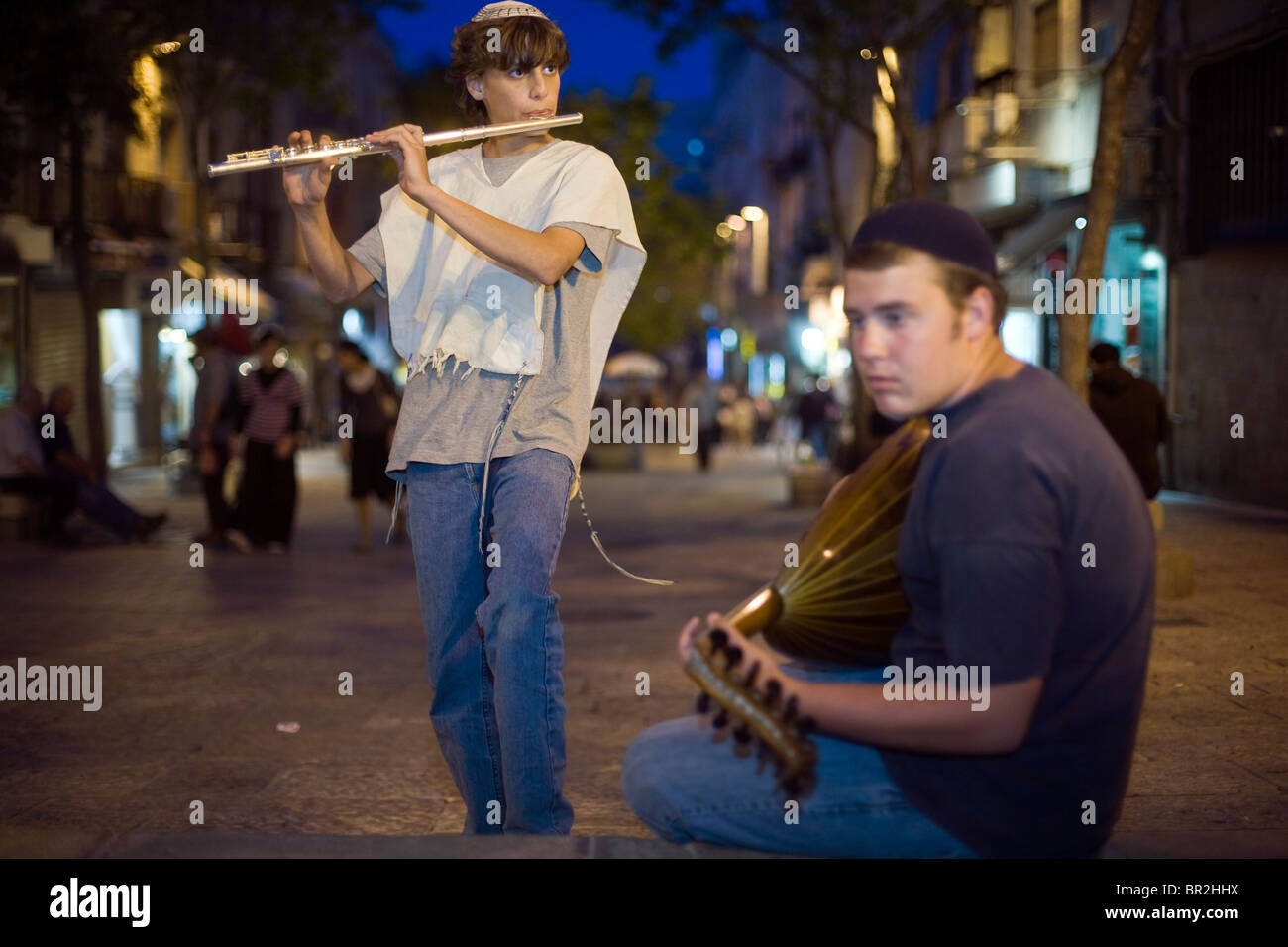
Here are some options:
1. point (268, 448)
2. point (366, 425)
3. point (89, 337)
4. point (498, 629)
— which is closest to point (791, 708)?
point (498, 629)

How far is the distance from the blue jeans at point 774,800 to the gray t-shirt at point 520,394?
1108mm

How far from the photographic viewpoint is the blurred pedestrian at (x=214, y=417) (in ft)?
43.5

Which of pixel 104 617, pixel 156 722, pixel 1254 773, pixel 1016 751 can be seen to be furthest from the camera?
pixel 104 617

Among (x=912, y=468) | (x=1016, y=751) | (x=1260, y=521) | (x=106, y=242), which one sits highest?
(x=106, y=242)

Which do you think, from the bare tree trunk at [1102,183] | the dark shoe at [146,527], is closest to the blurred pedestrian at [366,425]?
the dark shoe at [146,527]

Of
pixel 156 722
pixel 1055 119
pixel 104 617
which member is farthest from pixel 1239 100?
pixel 156 722

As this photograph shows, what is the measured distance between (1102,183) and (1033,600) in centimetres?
828

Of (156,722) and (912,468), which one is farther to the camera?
(156,722)

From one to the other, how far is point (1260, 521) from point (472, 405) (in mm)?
12602

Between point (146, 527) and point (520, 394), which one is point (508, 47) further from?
point (146, 527)

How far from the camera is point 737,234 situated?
218ft

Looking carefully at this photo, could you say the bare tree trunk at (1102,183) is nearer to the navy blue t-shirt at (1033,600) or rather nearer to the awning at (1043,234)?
the navy blue t-shirt at (1033,600)
